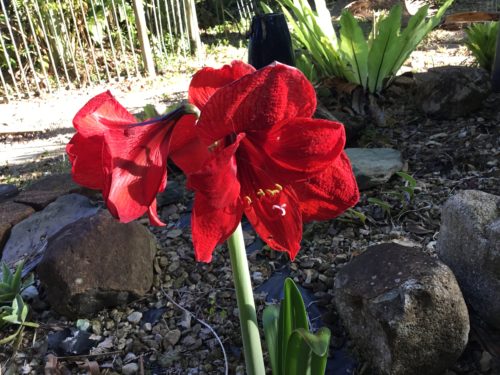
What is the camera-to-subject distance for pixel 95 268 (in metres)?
2.31

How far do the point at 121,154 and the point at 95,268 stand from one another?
167 cm

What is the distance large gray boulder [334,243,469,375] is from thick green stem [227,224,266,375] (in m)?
0.72

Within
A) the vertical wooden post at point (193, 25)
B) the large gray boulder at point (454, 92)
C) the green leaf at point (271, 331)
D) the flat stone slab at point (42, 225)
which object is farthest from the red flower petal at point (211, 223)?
the vertical wooden post at point (193, 25)

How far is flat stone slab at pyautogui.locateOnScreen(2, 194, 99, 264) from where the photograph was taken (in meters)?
2.93

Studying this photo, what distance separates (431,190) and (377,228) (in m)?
0.50

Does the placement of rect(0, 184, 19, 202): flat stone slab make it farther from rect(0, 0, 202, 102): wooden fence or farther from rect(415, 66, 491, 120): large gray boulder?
rect(0, 0, 202, 102): wooden fence

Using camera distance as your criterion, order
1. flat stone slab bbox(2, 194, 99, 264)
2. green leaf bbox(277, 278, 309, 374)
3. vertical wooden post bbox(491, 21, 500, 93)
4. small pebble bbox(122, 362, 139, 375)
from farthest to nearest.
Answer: vertical wooden post bbox(491, 21, 500, 93), flat stone slab bbox(2, 194, 99, 264), small pebble bbox(122, 362, 139, 375), green leaf bbox(277, 278, 309, 374)

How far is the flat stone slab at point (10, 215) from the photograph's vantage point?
10.2 feet

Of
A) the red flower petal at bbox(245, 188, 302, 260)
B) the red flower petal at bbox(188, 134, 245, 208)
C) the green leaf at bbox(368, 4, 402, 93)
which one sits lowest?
the green leaf at bbox(368, 4, 402, 93)

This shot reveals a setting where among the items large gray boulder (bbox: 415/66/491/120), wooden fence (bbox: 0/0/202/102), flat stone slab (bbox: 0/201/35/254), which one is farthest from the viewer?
wooden fence (bbox: 0/0/202/102)

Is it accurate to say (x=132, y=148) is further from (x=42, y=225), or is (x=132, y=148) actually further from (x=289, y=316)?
(x=42, y=225)

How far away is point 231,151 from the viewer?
73 centimetres

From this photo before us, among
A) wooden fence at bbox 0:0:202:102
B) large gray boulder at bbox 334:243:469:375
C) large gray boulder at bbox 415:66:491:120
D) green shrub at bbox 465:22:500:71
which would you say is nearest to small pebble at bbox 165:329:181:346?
large gray boulder at bbox 334:243:469:375

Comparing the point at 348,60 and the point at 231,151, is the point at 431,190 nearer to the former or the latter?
the point at 348,60
